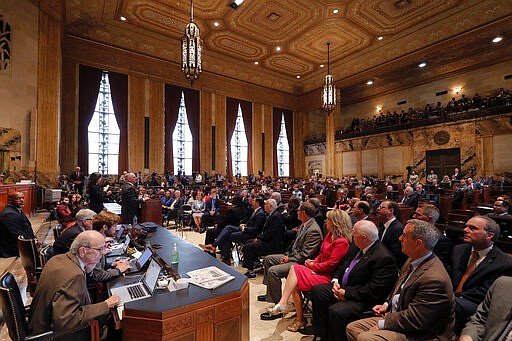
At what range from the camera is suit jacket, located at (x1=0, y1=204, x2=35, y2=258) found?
3.82m

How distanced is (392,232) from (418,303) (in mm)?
1386

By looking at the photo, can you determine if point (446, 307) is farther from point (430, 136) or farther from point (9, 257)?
point (430, 136)

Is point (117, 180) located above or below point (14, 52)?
below

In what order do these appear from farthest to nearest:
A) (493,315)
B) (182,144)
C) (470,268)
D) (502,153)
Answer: (182,144) → (502,153) → (470,268) → (493,315)

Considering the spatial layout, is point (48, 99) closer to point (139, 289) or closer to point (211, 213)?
point (211, 213)

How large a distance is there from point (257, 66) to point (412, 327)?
1682 centimetres

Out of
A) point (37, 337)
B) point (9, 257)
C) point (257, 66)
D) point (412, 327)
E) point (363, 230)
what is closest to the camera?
point (37, 337)

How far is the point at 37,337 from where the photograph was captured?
1.49 meters

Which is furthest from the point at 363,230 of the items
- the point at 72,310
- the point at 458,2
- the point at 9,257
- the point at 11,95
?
the point at 458,2

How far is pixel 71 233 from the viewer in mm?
2635

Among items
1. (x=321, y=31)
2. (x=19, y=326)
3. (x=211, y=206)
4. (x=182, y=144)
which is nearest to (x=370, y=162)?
(x=321, y=31)

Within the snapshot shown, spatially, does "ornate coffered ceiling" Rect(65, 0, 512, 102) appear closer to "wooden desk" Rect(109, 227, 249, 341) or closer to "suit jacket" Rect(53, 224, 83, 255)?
"suit jacket" Rect(53, 224, 83, 255)

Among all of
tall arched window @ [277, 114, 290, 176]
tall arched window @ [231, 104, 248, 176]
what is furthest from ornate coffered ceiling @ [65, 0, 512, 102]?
tall arched window @ [277, 114, 290, 176]

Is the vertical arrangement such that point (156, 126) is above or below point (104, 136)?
above
